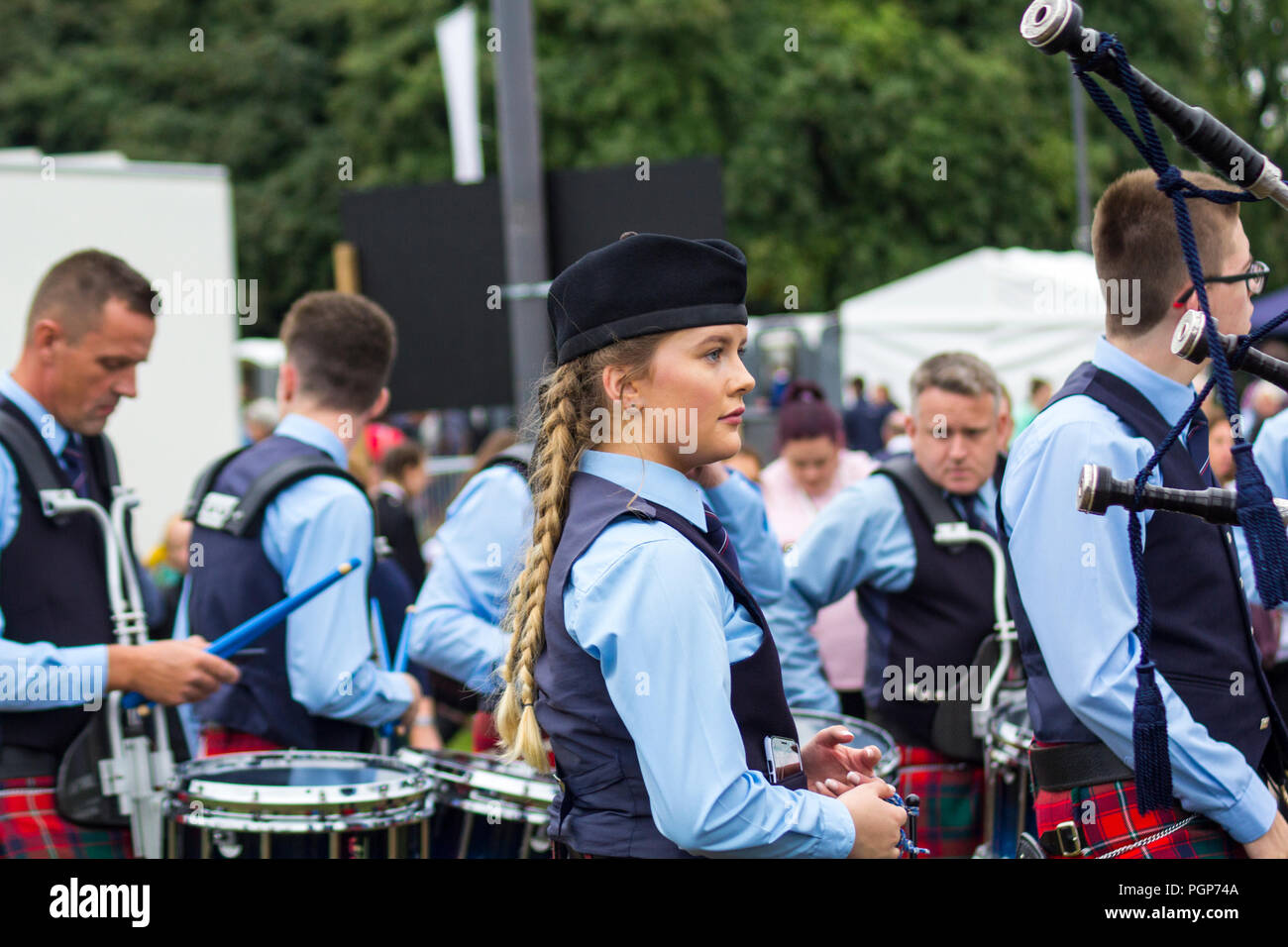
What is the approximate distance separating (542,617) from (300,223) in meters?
24.7

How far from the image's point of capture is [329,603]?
3520 millimetres

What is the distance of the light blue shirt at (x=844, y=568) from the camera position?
165 inches

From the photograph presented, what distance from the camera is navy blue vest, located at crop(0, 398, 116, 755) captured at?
3213mm

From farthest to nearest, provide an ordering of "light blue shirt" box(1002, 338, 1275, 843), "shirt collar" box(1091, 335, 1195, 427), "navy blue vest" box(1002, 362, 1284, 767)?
"shirt collar" box(1091, 335, 1195, 427)
"navy blue vest" box(1002, 362, 1284, 767)
"light blue shirt" box(1002, 338, 1275, 843)

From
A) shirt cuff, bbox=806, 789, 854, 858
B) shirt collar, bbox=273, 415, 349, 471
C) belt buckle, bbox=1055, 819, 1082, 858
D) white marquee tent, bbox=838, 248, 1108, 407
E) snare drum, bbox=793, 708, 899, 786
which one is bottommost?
snare drum, bbox=793, 708, 899, 786

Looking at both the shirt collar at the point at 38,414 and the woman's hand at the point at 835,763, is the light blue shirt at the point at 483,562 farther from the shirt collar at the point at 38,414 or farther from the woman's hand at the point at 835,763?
the woman's hand at the point at 835,763

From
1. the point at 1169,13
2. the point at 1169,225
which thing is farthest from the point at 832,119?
the point at 1169,225

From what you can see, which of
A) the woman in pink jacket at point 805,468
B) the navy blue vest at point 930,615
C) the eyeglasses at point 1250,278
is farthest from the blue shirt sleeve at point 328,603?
the woman in pink jacket at point 805,468

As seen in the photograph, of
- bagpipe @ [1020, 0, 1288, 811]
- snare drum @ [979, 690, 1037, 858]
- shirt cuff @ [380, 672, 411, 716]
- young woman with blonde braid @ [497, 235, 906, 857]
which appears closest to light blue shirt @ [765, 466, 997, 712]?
snare drum @ [979, 690, 1037, 858]

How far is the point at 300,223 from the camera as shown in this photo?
2538 cm

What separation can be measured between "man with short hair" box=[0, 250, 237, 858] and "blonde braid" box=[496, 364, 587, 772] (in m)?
1.23

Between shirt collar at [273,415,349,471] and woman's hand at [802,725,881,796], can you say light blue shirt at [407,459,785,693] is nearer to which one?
shirt collar at [273,415,349,471]

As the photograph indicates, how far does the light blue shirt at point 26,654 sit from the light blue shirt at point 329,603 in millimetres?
517
